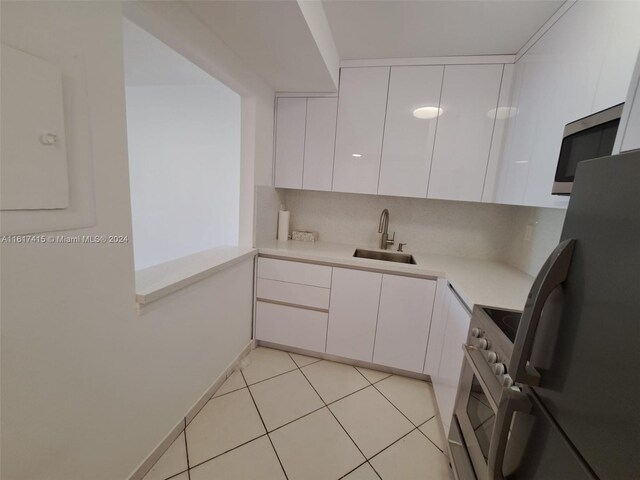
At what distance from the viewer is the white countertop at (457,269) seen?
1.34 metres

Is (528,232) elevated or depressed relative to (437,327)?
elevated

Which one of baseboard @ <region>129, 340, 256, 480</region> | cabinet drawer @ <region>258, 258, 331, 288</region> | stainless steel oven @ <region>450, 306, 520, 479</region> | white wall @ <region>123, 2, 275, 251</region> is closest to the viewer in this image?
stainless steel oven @ <region>450, 306, 520, 479</region>

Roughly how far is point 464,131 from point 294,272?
1706mm

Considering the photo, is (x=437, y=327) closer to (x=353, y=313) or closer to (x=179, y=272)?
(x=353, y=313)

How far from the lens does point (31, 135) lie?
708 mm

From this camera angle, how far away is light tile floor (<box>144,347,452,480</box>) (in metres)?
1.31

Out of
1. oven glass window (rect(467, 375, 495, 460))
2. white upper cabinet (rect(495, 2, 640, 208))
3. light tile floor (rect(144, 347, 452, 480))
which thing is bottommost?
light tile floor (rect(144, 347, 452, 480))

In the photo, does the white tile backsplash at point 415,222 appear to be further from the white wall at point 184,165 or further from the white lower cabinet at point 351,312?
the white wall at point 184,165

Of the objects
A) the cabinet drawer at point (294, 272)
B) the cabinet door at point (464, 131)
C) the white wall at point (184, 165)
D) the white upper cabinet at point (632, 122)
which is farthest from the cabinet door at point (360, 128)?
the white upper cabinet at point (632, 122)

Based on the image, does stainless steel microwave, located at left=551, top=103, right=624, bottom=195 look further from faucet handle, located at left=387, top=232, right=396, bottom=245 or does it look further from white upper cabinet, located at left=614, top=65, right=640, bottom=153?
faucet handle, located at left=387, top=232, right=396, bottom=245

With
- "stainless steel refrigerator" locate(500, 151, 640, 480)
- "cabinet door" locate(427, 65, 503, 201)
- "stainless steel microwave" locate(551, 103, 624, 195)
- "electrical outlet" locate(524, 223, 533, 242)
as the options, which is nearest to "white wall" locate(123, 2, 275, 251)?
"cabinet door" locate(427, 65, 503, 201)

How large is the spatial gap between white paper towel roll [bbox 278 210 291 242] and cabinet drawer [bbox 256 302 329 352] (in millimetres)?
656

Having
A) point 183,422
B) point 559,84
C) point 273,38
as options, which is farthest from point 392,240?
point 183,422

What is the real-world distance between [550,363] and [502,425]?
22cm
